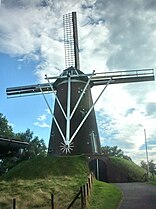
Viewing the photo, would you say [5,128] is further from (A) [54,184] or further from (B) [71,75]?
(A) [54,184]

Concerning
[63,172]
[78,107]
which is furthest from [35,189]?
[78,107]

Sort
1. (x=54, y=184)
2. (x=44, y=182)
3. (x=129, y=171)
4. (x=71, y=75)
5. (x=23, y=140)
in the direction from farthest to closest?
(x=23, y=140)
(x=71, y=75)
(x=129, y=171)
(x=44, y=182)
(x=54, y=184)

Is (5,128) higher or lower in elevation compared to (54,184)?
higher

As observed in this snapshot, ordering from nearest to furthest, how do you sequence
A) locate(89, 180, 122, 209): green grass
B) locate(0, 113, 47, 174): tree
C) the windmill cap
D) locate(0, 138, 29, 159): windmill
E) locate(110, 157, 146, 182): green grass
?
locate(0, 138, 29, 159): windmill, locate(89, 180, 122, 209): green grass, locate(110, 157, 146, 182): green grass, the windmill cap, locate(0, 113, 47, 174): tree

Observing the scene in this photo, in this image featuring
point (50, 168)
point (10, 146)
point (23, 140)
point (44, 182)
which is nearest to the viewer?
point (10, 146)

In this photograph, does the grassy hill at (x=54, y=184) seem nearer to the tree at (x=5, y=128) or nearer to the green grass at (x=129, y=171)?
the green grass at (x=129, y=171)

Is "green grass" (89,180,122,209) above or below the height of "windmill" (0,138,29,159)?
below

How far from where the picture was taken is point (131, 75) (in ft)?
124

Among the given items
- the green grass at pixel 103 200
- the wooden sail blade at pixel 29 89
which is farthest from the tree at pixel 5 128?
the green grass at pixel 103 200

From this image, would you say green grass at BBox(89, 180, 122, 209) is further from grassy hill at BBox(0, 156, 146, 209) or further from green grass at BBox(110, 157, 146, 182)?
green grass at BBox(110, 157, 146, 182)

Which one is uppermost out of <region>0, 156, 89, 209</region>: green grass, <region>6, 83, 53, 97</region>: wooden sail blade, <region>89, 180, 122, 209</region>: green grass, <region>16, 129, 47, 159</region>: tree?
<region>6, 83, 53, 97</region>: wooden sail blade

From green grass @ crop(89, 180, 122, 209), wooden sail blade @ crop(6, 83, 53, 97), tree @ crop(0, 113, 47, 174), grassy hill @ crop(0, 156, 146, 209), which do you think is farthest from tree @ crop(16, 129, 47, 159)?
green grass @ crop(89, 180, 122, 209)

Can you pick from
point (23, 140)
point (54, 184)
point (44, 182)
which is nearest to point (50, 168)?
point (44, 182)

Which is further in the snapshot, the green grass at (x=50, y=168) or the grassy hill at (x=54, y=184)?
the green grass at (x=50, y=168)
